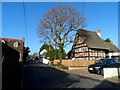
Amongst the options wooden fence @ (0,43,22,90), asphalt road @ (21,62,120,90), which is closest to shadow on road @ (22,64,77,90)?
asphalt road @ (21,62,120,90)

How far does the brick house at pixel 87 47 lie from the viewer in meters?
49.6

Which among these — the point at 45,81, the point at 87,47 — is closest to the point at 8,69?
the point at 45,81

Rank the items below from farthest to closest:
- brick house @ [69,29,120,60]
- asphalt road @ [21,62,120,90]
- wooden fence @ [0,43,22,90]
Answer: brick house @ [69,29,120,60]
asphalt road @ [21,62,120,90]
wooden fence @ [0,43,22,90]

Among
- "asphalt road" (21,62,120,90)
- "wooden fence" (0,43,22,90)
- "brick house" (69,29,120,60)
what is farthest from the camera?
"brick house" (69,29,120,60)

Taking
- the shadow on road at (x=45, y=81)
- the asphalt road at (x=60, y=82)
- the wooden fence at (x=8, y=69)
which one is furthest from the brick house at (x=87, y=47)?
the wooden fence at (x=8, y=69)

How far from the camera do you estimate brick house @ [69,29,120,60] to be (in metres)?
49.6

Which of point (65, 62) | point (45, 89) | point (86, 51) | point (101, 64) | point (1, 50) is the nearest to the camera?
point (1, 50)

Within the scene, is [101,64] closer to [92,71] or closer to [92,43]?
[92,71]

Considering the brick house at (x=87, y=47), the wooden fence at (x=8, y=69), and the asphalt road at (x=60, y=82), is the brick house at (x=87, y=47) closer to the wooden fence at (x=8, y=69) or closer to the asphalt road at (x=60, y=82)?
the asphalt road at (x=60, y=82)

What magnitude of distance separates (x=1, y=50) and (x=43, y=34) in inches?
1448

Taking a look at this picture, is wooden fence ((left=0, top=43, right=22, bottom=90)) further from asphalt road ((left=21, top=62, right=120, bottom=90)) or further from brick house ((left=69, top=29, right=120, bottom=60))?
brick house ((left=69, top=29, right=120, bottom=60))

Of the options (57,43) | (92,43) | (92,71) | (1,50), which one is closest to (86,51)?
(92,43)

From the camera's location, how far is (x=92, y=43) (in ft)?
167

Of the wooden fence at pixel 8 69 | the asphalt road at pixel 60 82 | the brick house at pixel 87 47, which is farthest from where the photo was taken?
the brick house at pixel 87 47
